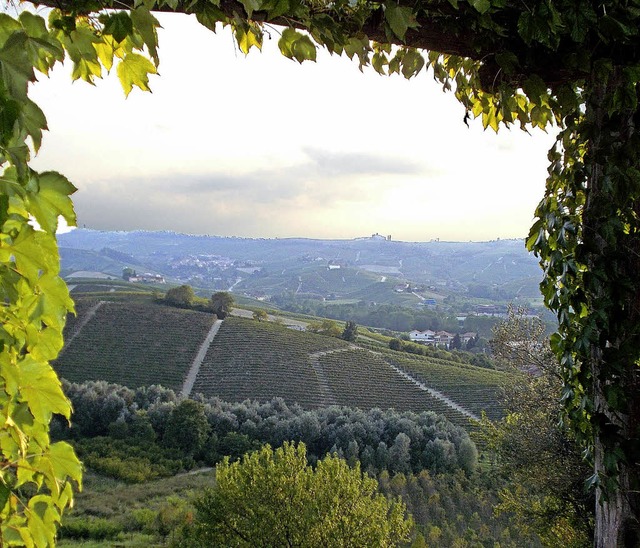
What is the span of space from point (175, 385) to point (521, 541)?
23155mm

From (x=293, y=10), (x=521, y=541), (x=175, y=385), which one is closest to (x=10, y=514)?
(x=293, y=10)

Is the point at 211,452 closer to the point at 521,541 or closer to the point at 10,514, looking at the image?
the point at 521,541

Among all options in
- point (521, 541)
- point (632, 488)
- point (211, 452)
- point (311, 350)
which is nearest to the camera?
point (632, 488)

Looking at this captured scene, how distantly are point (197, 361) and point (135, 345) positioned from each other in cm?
455

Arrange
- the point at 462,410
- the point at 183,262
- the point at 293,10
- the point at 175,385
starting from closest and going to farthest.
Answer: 1. the point at 293,10
2. the point at 462,410
3. the point at 175,385
4. the point at 183,262

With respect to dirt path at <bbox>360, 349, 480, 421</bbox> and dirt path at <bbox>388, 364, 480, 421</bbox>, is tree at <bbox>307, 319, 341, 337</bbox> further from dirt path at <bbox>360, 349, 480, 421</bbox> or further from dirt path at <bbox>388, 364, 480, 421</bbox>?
dirt path at <bbox>388, 364, 480, 421</bbox>

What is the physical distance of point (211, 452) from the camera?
2447 cm

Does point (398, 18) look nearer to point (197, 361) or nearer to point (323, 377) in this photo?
point (323, 377)

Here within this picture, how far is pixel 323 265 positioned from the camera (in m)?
126

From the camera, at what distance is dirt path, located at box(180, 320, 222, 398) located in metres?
31.5

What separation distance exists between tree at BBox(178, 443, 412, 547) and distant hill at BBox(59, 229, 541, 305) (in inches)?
2886

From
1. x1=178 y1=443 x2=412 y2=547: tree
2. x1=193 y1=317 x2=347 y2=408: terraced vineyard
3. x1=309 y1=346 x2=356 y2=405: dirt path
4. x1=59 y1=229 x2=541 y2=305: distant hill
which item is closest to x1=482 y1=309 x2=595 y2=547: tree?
x1=178 y1=443 x2=412 y2=547: tree

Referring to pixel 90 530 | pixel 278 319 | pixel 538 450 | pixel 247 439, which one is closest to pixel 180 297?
pixel 278 319

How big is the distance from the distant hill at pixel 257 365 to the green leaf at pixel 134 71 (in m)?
28.7
